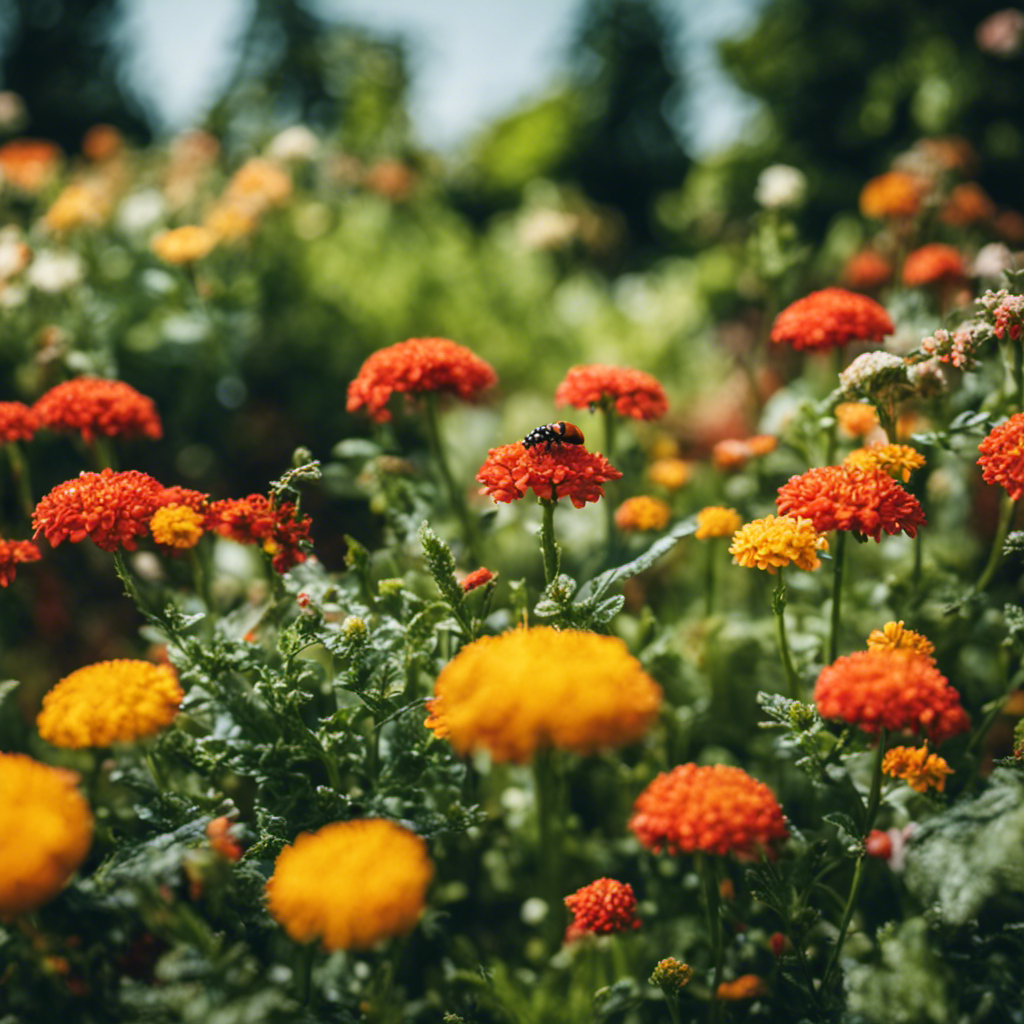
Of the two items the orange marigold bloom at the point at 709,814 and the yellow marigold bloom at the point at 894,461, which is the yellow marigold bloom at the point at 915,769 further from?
the yellow marigold bloom at the point at 894,461

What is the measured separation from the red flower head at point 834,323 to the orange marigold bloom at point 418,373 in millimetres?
689

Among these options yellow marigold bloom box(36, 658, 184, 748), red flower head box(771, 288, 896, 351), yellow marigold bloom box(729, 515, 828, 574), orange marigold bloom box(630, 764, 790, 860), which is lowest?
orange marigold bloom box(630, 764, 790, 860)

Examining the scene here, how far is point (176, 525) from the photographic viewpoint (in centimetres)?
140

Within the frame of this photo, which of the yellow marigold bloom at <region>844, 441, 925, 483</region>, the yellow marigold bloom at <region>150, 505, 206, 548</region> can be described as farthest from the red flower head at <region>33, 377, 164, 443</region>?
the yellow marigold bloom at <region>844, 441, 925, 483</region>

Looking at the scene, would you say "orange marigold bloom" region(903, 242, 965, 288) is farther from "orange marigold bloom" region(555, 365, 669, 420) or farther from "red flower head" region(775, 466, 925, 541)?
"red flower head" region(775, 466, 925, 541)

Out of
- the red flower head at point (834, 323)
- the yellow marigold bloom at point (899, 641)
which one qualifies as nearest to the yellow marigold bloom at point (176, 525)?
the yellow marigold bloom at point (899, 641)

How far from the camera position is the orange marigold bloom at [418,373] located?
5.44ft

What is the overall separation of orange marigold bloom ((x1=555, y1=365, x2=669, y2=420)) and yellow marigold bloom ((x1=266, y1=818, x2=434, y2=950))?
0.96 metres

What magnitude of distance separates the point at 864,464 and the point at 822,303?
52 cm

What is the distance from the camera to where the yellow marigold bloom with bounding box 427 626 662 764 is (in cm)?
98

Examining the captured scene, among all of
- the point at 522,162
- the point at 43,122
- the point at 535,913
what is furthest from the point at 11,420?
the point at 43,122

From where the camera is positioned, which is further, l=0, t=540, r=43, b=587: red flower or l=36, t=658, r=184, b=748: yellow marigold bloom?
l=0, t=540, r=43, b=587: red flower

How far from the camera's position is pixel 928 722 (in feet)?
3.51

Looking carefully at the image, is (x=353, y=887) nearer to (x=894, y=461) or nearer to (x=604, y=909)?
(x=604, y=909)
